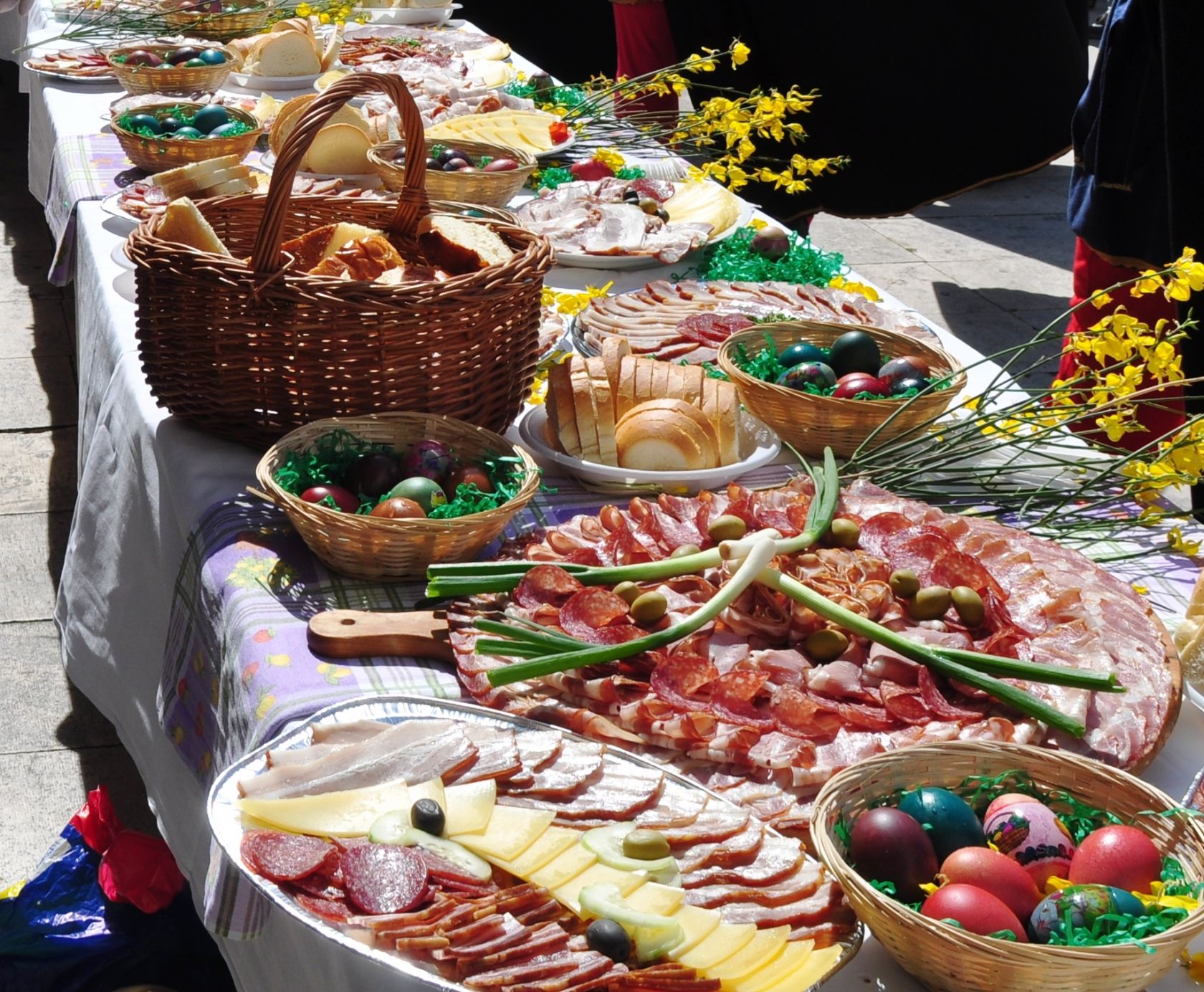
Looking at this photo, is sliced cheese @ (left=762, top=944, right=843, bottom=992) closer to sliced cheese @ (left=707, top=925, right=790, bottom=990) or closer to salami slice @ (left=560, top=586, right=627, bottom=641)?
sliced cheese @ (left=707, top=925, right=790, bottom=990)

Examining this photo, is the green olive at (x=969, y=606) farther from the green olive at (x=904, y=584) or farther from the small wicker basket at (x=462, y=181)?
the small wicker basket at (x=462, y=181)

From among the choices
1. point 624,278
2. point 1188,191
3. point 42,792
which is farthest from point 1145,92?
point 42,792

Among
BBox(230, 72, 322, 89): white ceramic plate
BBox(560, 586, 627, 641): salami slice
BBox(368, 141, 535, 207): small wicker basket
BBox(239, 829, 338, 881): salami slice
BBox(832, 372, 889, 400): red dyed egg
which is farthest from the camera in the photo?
BBox(230, 72, 322, 89): white ceramic plate

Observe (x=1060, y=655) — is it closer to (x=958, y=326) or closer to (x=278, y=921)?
(x=278, y=921)

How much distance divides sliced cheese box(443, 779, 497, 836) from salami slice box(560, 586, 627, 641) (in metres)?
0.27

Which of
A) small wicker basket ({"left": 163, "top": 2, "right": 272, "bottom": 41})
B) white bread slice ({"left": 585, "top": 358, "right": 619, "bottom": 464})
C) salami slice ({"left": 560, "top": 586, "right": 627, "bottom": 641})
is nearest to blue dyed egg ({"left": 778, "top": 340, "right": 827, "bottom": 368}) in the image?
white bread slice ({"left": 585, "top": 358, "right": 619, "bottom": 464})

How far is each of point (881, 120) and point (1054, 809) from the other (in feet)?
12.4

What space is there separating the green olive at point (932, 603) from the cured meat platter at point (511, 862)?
39cm

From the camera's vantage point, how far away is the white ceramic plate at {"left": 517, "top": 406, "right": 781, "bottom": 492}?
1.64 m

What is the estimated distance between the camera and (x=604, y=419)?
1.68 meters

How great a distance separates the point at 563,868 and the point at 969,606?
566 mm

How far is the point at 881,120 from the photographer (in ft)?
14.4

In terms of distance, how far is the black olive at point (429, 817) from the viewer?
0.98 metres

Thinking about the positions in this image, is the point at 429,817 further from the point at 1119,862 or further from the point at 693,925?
the point at 1119,862
